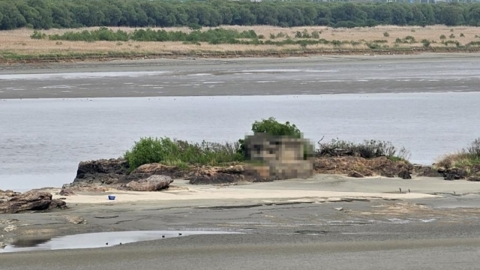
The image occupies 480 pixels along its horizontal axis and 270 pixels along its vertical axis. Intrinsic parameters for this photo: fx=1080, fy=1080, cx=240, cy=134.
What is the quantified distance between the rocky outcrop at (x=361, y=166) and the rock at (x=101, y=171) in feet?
10.9

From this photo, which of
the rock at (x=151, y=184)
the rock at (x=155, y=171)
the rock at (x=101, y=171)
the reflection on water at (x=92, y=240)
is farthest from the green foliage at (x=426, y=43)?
the reflection on water at (x=92, y=240)

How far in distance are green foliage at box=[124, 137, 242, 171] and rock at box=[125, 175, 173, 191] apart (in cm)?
209

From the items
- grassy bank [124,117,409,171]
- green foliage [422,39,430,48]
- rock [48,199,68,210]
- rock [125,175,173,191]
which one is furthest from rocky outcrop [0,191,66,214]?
green foliage [422,39,430,48]

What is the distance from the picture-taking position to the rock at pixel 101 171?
713 inches

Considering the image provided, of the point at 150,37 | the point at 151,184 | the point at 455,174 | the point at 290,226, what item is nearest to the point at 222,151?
the point at 151,184

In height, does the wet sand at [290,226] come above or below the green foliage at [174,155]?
below

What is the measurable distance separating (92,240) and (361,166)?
7.00m

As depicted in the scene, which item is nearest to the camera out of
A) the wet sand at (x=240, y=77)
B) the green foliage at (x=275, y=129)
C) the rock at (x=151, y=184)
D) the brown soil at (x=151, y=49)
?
the rock at (x=151, y=184)

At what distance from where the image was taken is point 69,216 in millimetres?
12969

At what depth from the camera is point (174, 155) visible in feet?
61.2

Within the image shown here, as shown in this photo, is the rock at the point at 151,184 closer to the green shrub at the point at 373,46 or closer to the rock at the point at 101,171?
the rock at the point at 101,171

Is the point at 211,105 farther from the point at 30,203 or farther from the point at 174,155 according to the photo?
the point at 30,203

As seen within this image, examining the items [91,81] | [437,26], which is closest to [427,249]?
[91,81]

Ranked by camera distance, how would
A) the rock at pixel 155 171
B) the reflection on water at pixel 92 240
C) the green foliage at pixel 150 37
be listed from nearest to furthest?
the reflection on water at pixel 92 240
the rock at pixel 155 171
the green foliage at pixel 150 37
